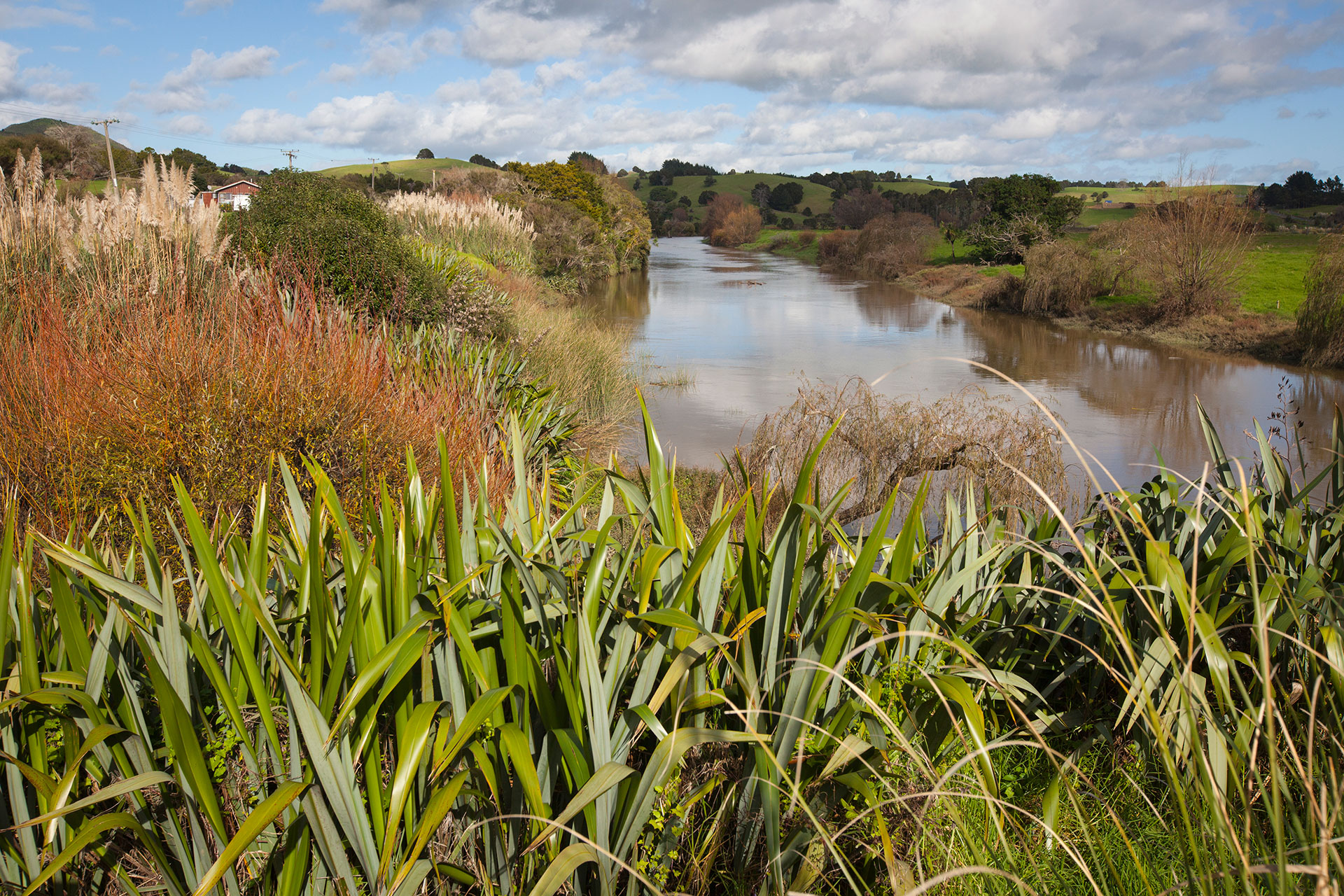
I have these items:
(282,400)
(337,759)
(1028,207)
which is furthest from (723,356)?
(1028,207)

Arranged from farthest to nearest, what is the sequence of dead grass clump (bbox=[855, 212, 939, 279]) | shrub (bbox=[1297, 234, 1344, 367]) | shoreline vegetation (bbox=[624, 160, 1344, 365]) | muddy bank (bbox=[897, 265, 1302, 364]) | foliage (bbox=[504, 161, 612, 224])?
dead grass clump (bbox=[855, 212, 939, 279]), foliage (bbox=[504, 161, 612, 224]), shoreline vegetation (bbox=[624, 160, 1344, 365]), muddy bank (bbox=[897, 265, 1302, 364]), shrub (bbox=[1297, 234, 1344, 367])

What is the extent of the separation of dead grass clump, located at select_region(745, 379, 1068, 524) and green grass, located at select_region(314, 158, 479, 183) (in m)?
78.3

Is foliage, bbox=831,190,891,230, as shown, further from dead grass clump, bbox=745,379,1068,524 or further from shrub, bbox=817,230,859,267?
dead grass clump, bbox=745,379,1068,524

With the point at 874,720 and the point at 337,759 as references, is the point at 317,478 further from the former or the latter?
the point at 874,720

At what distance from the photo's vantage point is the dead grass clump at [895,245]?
44094 mm

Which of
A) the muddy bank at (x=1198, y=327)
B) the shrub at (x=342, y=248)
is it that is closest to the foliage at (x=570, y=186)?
the muddy bank at (x=1198, y=327)

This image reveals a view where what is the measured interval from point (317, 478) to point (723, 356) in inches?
A: 626

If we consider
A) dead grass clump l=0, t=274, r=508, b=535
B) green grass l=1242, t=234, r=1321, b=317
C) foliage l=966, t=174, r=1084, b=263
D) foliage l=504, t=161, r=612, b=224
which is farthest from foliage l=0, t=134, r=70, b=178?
green grass l=1242, t=234, r=1321, b=317

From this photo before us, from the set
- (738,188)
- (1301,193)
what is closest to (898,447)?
(1301,193)

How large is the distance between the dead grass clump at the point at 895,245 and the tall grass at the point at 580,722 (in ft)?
143

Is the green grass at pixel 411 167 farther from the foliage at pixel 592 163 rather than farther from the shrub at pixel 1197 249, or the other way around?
the shrub at pixel 1197 249

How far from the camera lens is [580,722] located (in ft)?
5.89

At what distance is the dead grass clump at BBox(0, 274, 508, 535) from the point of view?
379 centimetres

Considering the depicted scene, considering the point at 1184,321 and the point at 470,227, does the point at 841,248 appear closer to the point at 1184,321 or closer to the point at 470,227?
the point at 1184,321
